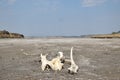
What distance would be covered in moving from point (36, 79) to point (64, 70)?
3221mm

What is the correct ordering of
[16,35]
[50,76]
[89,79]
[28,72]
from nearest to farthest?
[89,79] → [50,76] → [28,72] → [16,35]

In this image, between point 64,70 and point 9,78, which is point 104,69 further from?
point 9,78

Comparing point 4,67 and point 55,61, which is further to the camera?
point 4,67

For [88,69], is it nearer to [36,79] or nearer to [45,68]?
[45,68]

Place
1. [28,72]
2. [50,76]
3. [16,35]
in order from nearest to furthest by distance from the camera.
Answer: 1. [50,76]
2. [28,72]
3. [16,35]

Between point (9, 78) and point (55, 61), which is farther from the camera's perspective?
point (55, 61)

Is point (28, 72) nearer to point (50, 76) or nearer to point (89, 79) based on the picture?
point (50, 76)

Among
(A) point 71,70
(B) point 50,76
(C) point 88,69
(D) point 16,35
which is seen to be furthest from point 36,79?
(D) point 16,35

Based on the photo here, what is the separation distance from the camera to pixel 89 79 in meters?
14.2

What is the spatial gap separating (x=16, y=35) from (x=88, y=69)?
113 metres

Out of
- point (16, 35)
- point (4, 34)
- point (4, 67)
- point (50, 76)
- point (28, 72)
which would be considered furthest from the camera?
point (16, 35)

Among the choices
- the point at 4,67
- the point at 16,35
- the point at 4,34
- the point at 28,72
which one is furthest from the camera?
the point at 16,35

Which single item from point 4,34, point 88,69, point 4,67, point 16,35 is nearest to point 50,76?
point 88,69

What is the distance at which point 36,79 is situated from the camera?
568 inches
